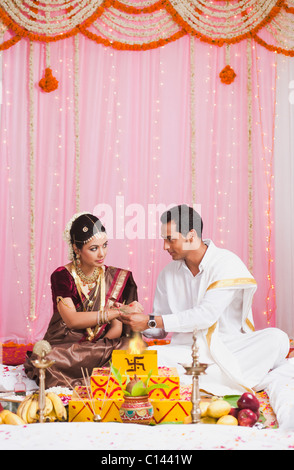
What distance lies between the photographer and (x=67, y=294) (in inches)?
144

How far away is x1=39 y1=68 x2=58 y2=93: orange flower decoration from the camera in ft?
17.7

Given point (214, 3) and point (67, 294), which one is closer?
point (67, 294)

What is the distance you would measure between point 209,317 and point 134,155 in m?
2.37

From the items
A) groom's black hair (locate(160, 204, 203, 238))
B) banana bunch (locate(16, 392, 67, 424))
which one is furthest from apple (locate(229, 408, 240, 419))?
groom's black hair (locate(160, 204, 203, 238))

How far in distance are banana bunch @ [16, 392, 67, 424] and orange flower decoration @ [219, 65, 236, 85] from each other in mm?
3618

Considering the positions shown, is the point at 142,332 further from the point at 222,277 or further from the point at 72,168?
the point at 72,168

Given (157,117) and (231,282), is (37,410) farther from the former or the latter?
(157,117)

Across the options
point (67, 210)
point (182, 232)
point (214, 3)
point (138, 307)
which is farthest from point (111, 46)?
point (138, 307)

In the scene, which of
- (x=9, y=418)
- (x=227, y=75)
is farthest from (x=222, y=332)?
(x=227, y=75)

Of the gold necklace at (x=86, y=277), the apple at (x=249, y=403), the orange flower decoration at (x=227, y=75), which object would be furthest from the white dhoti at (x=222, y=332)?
the orange flower decoration at (x=227, y=75)

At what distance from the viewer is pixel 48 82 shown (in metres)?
5.40

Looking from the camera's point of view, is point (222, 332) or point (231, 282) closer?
point (231, 282)

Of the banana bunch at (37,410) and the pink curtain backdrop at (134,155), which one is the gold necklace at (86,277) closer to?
the banana bunch at (37,410)

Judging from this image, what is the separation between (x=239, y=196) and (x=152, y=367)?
2992 mm
